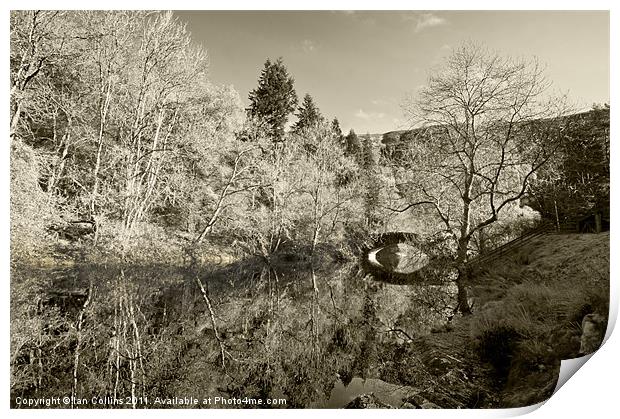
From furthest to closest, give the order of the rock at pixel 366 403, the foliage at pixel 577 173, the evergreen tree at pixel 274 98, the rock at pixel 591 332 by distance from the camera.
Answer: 1. the evergreen tree at pixel 274 98
2. the foliage at pixel 577 173
3. the rock at pixel 591 332
4. the rock at pixel 366 403

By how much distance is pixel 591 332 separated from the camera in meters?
2.53

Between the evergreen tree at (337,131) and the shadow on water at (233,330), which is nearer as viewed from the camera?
the shadow on water at (233,330)

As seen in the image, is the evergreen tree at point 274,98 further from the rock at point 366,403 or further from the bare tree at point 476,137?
the rock at point 366,403

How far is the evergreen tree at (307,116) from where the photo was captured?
4082mm

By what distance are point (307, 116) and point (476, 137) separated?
88.0 inches

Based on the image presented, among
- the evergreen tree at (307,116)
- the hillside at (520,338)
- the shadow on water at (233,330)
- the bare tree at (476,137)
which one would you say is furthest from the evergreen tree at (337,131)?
the hillside at (520,338)

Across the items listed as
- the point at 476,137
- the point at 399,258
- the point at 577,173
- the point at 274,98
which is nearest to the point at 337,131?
the point at 274,98

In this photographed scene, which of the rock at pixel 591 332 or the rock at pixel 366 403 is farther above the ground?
the rock at pixel 591 332

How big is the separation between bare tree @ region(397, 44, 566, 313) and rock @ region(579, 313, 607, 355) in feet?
3.39

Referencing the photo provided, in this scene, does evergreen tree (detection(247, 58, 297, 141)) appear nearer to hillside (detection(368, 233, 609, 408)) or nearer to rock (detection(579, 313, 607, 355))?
hillside (detection(368, 233, 609, 408))

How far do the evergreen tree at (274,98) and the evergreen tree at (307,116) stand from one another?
0.48ft

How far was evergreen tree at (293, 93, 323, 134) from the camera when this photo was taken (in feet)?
13.4

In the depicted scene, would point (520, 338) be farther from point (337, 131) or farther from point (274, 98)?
point (274, 98)
